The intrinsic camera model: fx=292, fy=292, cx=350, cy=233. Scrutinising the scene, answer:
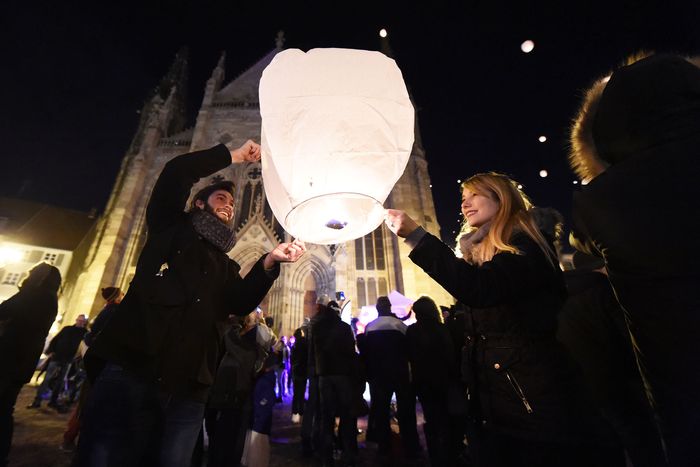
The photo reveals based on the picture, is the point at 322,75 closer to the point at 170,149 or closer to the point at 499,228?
the point at 499,228

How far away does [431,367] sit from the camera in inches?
148

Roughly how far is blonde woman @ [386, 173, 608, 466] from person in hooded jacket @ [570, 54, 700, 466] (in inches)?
10.6

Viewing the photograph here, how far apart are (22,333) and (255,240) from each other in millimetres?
11646

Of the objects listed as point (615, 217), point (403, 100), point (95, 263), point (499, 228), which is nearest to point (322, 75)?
point (403, 100)

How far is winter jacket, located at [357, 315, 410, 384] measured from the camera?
14.2 feet

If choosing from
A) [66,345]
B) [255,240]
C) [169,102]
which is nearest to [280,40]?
[169,102]

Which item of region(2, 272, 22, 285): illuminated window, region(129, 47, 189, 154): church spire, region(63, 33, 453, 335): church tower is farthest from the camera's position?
region(2, 272, 22, 285): illuminated window

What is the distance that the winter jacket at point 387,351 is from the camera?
14.2 ft

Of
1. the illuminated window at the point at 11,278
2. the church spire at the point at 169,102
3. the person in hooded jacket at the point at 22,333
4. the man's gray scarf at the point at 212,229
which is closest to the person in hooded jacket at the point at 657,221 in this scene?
the man's gray scarf at the point at 212,229

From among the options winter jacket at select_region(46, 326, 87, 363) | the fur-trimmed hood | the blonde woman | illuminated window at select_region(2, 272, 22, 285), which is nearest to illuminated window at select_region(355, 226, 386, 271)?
winter jacket at select_region(46, 326, 87, 363)

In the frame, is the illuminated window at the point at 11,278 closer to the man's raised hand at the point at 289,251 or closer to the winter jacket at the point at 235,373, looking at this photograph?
the winter jacket at the point at 235,373

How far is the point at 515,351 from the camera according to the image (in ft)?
4.03

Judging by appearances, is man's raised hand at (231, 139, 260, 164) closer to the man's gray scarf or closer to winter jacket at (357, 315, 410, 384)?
the man's gray scarf

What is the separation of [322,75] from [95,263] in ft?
58.3
